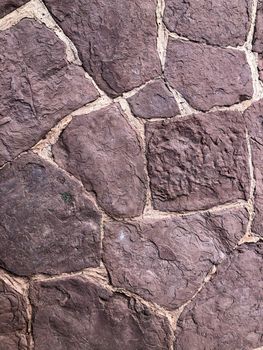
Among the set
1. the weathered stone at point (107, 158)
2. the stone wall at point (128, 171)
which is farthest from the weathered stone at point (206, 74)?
the weathered stone at point (107, 158)

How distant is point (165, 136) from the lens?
1.74 m

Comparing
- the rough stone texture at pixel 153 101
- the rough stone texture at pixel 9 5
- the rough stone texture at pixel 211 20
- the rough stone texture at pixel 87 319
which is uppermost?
the rough stone texture at pixel 9 5

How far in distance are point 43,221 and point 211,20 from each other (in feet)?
2.58

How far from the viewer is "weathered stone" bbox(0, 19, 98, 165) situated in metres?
1.62

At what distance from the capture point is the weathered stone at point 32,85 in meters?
1.62

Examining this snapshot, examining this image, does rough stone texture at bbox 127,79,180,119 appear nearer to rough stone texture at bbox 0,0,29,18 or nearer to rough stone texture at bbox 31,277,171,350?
rough stone texture at bbox 0,0,29,18

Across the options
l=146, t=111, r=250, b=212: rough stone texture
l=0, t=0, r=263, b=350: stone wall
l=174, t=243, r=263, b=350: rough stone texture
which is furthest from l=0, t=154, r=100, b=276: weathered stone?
l=174, t=243, r=263, b=350: rough stone texture

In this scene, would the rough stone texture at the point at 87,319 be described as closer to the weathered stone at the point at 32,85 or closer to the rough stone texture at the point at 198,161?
the rough stone texture at the point at 198,161

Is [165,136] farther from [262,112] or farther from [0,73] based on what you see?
[0,73]

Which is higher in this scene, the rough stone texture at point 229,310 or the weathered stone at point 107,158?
the weathered stone at point 107,158

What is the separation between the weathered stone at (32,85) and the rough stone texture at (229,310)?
712 millimetres

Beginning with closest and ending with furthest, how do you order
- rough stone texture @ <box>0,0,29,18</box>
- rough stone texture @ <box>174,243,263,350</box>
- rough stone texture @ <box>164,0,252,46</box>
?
rough stone texture @ <box>0,0,29,18</box>
rough stone texture @ <box>164,0,252,46</box>
rough stone texture @ <box>174,243,263,350</box>

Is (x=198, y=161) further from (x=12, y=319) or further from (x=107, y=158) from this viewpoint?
(x=12, y=319)

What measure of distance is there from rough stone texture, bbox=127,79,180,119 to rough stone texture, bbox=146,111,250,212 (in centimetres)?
3
